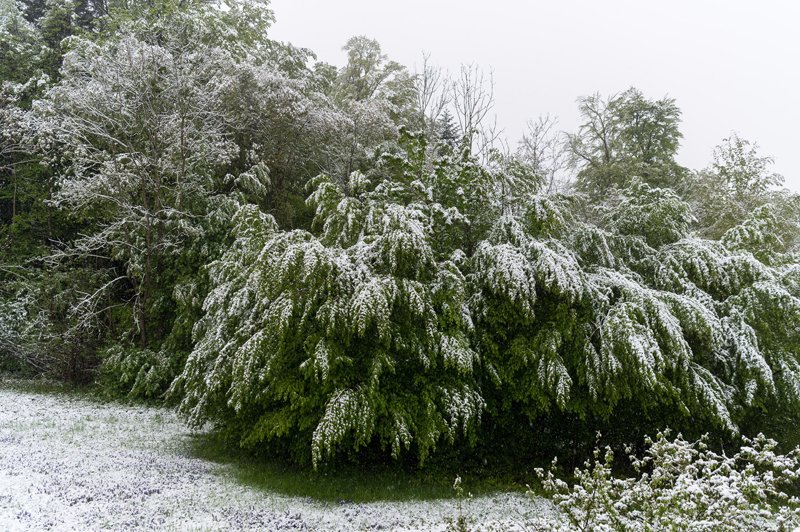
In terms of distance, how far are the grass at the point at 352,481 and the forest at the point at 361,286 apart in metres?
0.22

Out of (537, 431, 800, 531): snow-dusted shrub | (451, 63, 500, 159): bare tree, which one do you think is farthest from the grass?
(451, 63, 500, 159): bare tree

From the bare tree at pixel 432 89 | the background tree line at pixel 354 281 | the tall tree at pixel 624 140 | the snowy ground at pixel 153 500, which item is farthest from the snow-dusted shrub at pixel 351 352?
the tall tree at pixel 624 140

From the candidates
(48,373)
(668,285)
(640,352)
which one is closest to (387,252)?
(640,352)

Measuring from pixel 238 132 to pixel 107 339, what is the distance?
575 cm

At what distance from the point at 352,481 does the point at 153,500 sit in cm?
211

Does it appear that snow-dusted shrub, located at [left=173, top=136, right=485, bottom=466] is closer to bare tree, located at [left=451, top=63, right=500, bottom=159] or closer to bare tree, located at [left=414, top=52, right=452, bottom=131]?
bare tree, located at [left=451, top=63, right=500, bottom=159]

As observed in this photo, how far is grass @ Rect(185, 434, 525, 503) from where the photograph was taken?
544 cm

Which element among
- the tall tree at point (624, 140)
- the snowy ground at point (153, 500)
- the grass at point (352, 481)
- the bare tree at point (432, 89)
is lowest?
the snowy ground at point (153, 500)

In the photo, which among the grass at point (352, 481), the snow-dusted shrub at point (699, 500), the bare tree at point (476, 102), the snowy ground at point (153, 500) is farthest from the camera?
the bare tree at point (476, 102)

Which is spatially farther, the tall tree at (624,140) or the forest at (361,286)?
the tall tree at (624,140)

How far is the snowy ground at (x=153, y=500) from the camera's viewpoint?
4.26 m

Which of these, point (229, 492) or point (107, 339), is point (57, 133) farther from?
point (229, 492)

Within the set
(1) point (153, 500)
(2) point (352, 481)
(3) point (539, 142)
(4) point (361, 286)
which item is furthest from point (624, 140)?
(1) point (153, 500)

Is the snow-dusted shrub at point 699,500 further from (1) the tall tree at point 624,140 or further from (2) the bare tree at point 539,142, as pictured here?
(1) the tall tree at point 624,140
